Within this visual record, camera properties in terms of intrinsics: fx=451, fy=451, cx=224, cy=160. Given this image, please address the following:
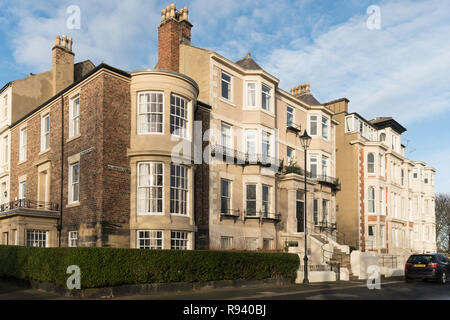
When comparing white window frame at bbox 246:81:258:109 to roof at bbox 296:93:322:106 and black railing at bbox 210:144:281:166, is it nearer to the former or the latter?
black railing at bbox 210:144:281:166

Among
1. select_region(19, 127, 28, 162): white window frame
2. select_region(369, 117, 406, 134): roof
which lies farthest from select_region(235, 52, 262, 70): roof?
select_region(369, 117, 406, 134): roof

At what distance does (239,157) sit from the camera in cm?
2769

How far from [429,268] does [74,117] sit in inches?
791

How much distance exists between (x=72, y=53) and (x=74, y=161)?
12985 mm

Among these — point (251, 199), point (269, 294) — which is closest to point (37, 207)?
point (251, 199)

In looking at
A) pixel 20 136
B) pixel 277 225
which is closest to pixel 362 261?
pixel 277 225

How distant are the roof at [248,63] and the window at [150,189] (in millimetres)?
11406

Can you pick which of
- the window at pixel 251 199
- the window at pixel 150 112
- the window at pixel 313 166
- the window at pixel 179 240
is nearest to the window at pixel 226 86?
the window at pixel 251 199

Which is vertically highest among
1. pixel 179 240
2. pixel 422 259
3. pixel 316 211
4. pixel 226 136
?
pixel 226 136

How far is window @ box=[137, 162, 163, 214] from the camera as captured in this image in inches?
845

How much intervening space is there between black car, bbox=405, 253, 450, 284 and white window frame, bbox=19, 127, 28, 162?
2394 cm

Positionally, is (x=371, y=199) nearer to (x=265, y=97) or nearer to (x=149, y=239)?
(x=265, y=97)

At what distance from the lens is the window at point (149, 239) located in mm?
21125
